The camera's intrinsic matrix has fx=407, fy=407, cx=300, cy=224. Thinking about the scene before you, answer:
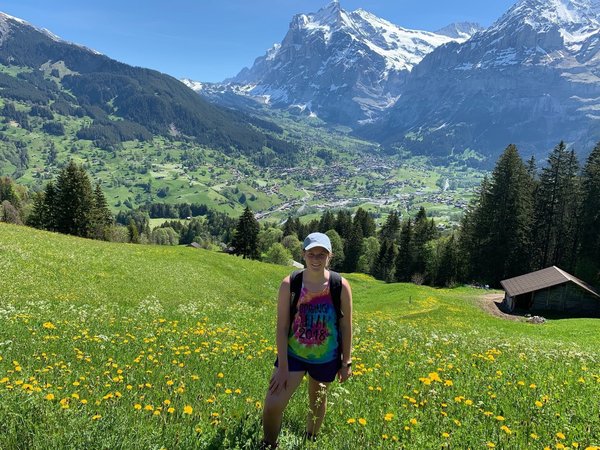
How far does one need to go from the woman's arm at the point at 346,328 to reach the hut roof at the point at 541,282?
43.4 meters

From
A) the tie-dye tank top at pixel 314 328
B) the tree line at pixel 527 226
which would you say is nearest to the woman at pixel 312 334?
the tie-dye tank top at pixel 314 328

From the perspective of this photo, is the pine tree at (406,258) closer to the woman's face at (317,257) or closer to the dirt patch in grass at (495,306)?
the dirt patch in grass at (495,306)

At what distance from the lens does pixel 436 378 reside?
791 cm

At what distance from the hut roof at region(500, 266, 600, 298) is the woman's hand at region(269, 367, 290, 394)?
4405cm

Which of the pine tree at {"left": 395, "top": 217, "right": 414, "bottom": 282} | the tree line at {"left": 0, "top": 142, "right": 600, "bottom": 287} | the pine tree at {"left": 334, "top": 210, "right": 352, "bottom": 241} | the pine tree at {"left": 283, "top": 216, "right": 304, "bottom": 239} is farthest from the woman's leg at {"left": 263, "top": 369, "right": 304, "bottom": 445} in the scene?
the pine tree at {"left": 283, "top": 216, "right": 304, "bottom": 239}

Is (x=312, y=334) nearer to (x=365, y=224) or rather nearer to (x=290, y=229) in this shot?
(x=365, y=224)

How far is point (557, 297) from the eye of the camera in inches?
1714

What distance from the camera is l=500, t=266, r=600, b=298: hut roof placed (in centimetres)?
4266

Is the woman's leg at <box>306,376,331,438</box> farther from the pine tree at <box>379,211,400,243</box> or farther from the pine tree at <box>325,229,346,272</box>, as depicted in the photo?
the pine tree at <box>379,211,400,243</box>

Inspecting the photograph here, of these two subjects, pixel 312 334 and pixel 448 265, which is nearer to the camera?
pixel 312 334

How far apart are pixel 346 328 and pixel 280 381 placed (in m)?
1.16

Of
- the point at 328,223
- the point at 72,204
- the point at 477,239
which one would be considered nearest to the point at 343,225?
the point at 328,223

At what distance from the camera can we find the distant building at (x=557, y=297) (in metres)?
42.7

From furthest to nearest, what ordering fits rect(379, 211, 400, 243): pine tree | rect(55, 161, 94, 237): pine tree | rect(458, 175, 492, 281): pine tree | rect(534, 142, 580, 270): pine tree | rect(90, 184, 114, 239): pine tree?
1. rect(379, 211, 400, 243): pine tree
2. rect(90, 184, 114, 239): pine tree
3. rect(458, 175, 492, 281): pine tree
4. rect(55, 161, 94, 237): pine tree
5. rect(534, 142, 580, 270): pine tree
